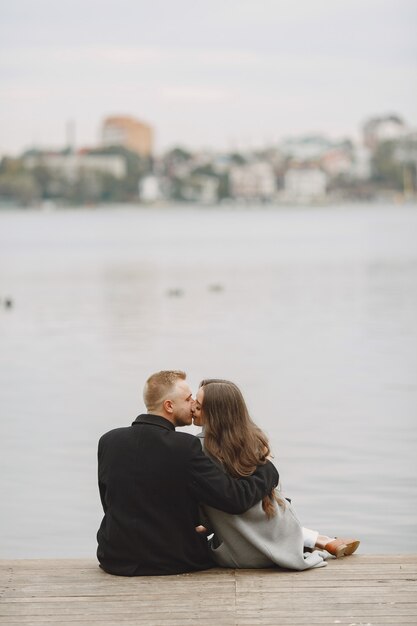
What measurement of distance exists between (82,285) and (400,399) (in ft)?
93.0

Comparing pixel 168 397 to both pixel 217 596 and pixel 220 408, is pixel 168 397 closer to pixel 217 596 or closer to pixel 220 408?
pixel 220 408

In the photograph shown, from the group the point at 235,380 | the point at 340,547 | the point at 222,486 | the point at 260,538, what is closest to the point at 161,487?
the point at 222,486

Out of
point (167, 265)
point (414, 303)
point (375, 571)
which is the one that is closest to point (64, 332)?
point (414, 303)

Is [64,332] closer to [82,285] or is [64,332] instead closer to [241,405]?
[82,285]

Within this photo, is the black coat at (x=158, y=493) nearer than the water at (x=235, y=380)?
Yes

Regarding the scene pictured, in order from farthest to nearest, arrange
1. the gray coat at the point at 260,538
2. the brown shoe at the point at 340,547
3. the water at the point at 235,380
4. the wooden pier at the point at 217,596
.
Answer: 1. the water at the point at 235,380
2. the brown shoe at the point at 340,547
3. the gray coat at the point at 260,538
4. the wooden pier at the point at 217,596

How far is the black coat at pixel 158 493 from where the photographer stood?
198 inches

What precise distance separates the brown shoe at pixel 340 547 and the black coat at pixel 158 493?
1.69 ft

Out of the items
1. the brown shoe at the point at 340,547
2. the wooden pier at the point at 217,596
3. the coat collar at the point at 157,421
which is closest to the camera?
the wooden pier at the point at 217,596

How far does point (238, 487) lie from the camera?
5031 millimetres

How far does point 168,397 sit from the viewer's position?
16.4ft

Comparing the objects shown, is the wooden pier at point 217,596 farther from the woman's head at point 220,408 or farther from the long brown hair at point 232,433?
the woman's head at point 220,408

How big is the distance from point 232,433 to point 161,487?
0.35m

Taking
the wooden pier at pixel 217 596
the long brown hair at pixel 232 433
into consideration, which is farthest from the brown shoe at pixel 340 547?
the long brown hair at pixel 232 433
